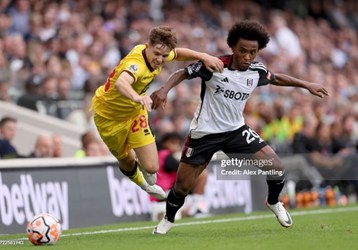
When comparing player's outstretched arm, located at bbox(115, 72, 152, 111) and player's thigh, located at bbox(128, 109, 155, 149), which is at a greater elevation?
player's outstretched arm, located at bbox(115, 72, 152, 111)

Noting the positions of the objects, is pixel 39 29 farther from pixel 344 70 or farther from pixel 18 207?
pixel 344 70

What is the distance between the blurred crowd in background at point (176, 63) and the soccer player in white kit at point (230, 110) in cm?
665

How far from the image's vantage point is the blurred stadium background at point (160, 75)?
18109 millimetres

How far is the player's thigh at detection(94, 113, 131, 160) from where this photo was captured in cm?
1207

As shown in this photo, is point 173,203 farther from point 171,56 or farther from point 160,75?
point 160,75

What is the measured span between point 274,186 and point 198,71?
1.69 metres

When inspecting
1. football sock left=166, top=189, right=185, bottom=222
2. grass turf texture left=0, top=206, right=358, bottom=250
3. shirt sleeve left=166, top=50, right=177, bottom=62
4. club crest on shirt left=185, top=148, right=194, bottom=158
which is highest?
shirt sleeve left=166, top=50, right=177, bottom=62

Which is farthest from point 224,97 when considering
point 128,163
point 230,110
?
point 128,163

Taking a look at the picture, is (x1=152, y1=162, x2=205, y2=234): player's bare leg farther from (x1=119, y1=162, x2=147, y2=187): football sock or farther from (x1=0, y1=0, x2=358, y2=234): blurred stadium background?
(x1=0, y1=0, x2=358, y2=234): blurred stadium background

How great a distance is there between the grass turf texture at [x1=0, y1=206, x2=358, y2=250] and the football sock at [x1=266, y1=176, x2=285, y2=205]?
384mm

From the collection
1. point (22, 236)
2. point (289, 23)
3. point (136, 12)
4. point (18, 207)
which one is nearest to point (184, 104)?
point (136, 12)

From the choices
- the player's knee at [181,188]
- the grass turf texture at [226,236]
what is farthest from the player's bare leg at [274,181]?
the player's knee at [181,188]

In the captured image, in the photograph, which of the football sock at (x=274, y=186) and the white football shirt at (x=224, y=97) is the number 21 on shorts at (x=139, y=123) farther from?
the football sock at (x=274, y=186)

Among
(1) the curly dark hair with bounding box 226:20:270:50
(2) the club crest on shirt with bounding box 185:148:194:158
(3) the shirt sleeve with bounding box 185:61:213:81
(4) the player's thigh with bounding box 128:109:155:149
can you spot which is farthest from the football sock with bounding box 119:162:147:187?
(1) the curly dark hair with bounding box 226:20:270:50
